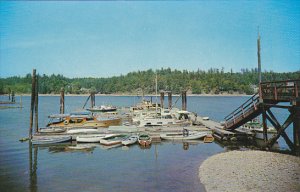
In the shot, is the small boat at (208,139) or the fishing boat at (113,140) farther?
the small boat at (208,139)

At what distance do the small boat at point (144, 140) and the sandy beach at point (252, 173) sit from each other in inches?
414

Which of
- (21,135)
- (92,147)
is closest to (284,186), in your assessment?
(92,147)

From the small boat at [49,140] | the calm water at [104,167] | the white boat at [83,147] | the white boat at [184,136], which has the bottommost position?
the calm water at [104,167]

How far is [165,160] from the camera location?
2894 cm

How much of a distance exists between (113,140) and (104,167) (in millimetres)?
9734

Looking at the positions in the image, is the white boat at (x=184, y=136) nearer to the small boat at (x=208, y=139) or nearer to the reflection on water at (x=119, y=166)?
the reflection on water at (x=119, y=166)

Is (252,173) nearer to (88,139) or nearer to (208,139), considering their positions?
(208,139)

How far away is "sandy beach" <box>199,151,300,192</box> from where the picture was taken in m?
18.1

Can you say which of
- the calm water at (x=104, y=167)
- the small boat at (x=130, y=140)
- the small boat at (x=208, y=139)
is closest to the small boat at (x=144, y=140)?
the small boat at (x=130, y=140)

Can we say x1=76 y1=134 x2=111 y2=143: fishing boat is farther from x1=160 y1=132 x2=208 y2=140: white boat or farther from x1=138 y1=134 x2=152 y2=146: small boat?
x1=160 y1=132 x2=208 y2=140: white boat

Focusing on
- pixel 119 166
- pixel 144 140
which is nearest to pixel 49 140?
pixel 144 140

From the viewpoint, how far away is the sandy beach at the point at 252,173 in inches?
711

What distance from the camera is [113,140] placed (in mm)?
36406

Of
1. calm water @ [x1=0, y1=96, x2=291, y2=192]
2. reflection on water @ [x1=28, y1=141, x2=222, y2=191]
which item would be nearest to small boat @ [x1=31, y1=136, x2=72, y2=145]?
reflection on water @ [x1=28, y1=141, x2=222, y2=191]
